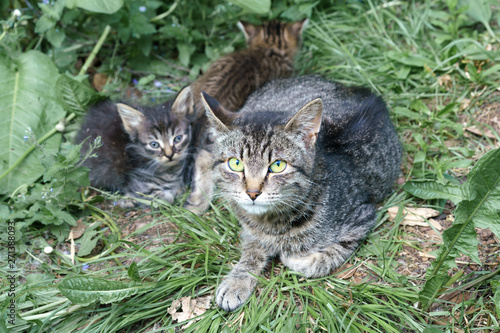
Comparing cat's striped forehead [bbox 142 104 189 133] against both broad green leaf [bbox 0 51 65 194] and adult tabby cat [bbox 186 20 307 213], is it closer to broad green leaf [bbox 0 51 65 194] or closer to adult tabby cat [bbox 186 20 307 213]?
adult tabby cat [bbox 186 20 307 213]

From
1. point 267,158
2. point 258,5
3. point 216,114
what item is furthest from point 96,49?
point 267,158

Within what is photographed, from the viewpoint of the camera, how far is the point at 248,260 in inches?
127

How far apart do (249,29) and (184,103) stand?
1657mm

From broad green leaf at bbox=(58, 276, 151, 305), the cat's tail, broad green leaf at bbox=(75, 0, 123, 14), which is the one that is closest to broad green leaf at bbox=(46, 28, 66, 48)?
broad green leaf at bbox=(75, 0, 123, 14)

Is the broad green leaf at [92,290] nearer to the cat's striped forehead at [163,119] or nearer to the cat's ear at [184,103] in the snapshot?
the cat's striped forehead at [163,119]

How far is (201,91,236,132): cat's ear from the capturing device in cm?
296

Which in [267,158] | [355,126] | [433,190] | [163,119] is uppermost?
[267,158]

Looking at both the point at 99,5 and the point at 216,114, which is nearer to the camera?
the point at 216,114

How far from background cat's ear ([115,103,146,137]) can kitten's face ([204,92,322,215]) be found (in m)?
1.19

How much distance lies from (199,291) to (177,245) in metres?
0.40

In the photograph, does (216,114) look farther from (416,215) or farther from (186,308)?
(416,215)

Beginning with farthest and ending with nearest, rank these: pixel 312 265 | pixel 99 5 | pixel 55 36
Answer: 1. pixel 55 36
2. pixel 99 5
3. pixel 312 265

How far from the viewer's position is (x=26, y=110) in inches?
167

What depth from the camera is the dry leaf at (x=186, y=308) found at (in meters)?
2.97
